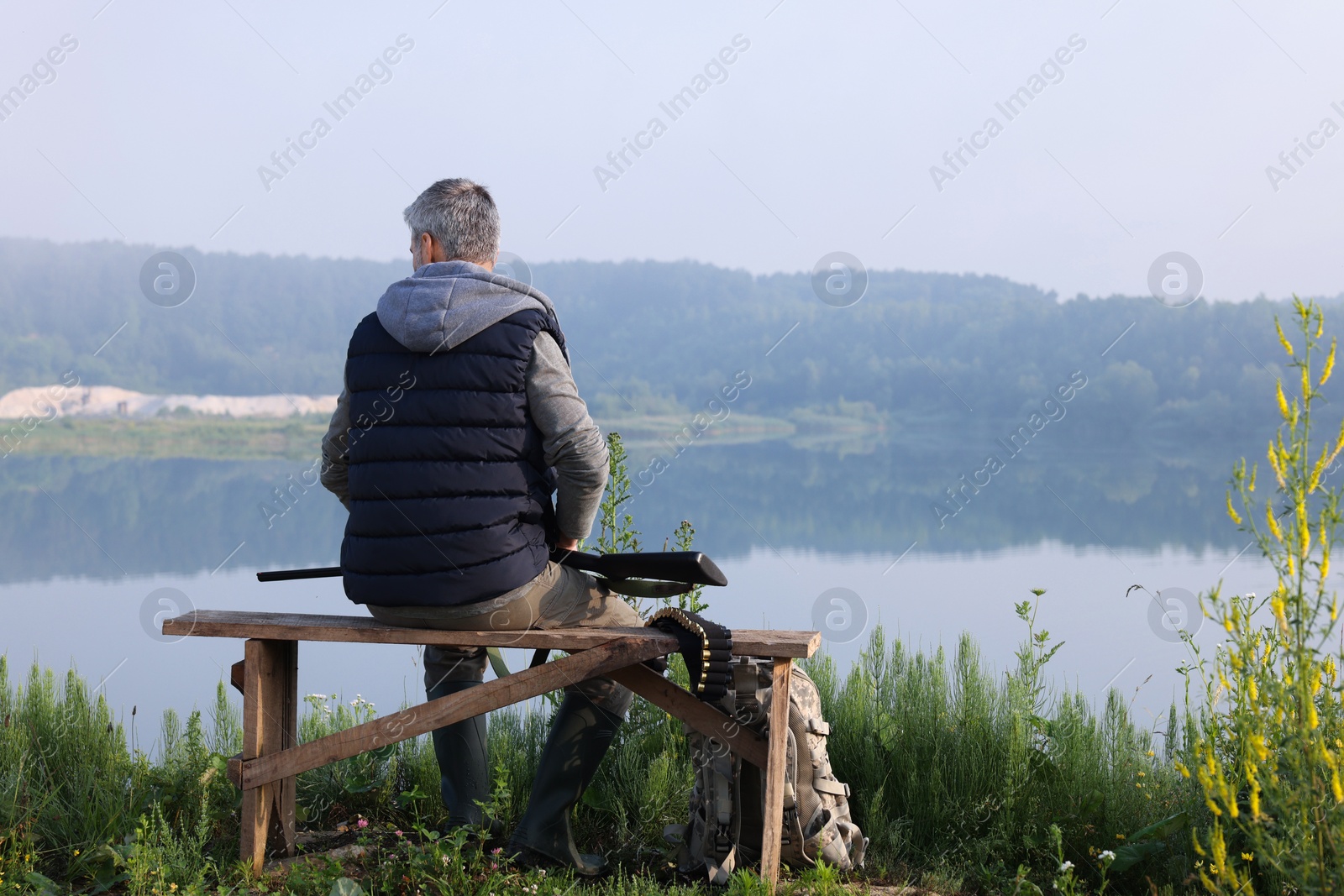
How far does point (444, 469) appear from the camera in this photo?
253 cm

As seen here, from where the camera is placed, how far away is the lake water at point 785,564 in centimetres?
622

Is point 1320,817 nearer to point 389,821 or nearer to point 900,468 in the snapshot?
point 389,821

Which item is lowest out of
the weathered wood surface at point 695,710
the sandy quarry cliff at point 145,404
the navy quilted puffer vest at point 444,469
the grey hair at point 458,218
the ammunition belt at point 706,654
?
the weathered wood surface at point 695,710

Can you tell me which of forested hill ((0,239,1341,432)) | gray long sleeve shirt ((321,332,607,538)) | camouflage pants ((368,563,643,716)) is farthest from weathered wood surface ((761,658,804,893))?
forested hill ((0,239,1341,432))

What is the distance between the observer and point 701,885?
106 inches

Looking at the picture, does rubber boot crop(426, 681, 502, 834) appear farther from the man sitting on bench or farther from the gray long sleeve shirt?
the gray long sleeve shirt

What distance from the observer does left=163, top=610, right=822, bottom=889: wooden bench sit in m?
2.60

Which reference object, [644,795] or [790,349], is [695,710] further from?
[790,349]

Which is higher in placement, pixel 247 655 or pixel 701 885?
pixel 247 655

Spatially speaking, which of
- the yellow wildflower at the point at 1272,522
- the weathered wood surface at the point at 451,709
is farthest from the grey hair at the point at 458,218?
the yellow wildflower at the point at 1272,522

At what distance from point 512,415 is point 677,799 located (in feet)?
4.55

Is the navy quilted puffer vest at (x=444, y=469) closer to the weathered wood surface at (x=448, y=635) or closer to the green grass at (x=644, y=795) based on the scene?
the weathered wood surface at (x=448, y=635)

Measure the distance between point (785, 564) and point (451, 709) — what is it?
9.09m

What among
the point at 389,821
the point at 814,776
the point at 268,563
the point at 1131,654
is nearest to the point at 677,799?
the point at 814,776
